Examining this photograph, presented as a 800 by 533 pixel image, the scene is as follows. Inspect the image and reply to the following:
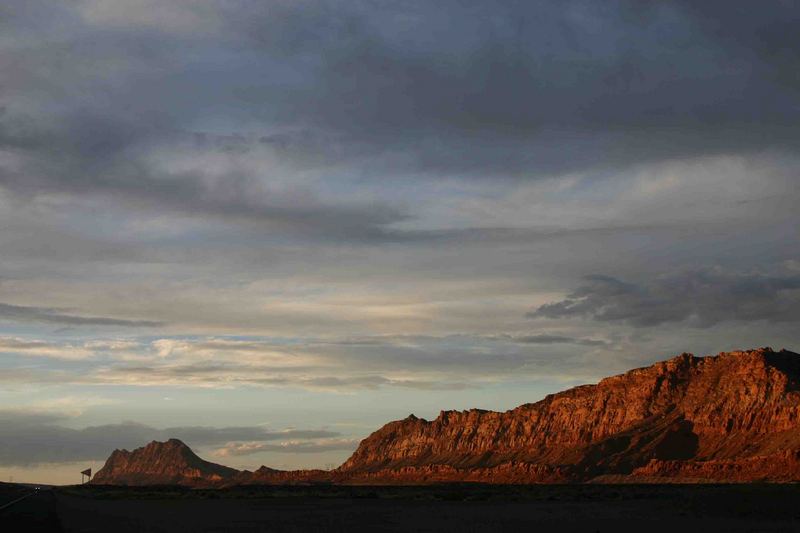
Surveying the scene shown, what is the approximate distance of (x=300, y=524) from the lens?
172 ft

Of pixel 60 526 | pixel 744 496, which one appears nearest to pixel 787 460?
pixel 744 496

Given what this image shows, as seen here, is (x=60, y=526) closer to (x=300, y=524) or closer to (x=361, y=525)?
(x=300, y=524)

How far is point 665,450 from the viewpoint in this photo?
7018 inches

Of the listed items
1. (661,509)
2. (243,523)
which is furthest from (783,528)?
(243,523)

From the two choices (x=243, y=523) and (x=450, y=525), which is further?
(x=243, y=523)

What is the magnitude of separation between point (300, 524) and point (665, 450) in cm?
14003

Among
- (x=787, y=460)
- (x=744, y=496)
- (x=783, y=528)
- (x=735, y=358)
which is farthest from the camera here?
(x=735, y=358)

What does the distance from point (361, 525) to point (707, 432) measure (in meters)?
143

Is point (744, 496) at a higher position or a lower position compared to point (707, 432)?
lower

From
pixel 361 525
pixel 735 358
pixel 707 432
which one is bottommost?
pixel 361 525

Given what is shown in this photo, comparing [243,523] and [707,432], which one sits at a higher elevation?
[707,432]

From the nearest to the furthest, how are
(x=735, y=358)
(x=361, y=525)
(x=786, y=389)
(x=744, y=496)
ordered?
(x=361, y=525) < (x=744, y=496) < (x=786, y=389) < (x=735, y=358)

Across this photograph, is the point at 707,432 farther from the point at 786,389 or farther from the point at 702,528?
the point at 702,528

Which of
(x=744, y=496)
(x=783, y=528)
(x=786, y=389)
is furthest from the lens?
(x=786, y=389)
